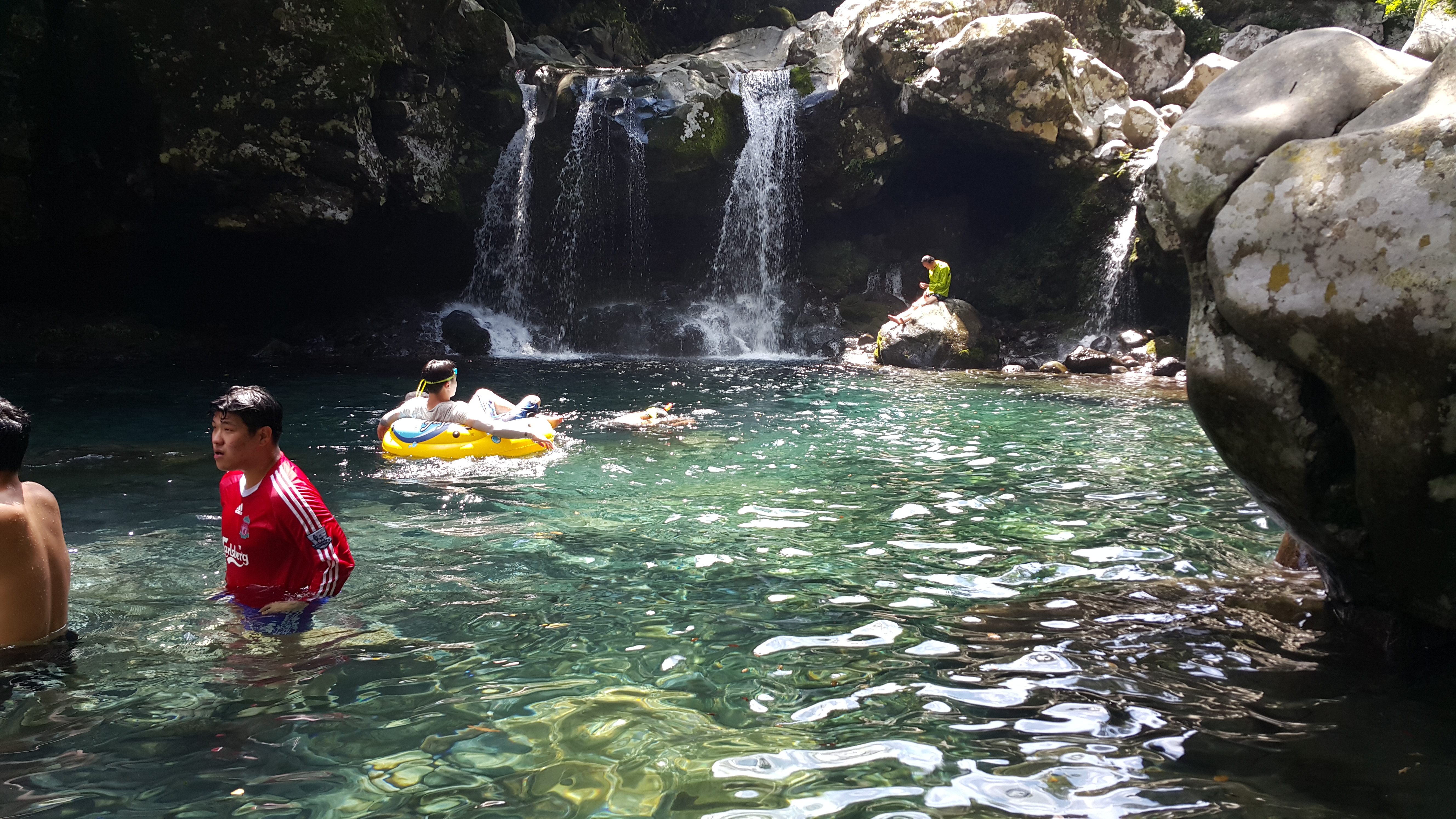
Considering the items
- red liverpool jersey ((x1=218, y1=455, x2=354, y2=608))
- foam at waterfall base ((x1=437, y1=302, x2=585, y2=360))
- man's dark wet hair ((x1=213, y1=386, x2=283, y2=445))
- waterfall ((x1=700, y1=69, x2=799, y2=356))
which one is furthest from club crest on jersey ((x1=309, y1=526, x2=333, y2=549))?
waterfall ((x1=700, y1=69, x2=799, y2=356))

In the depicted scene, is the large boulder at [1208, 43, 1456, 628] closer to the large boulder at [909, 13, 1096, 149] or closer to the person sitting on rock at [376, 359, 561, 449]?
A: the person sitting on rock at [376, 359, 561, 449]

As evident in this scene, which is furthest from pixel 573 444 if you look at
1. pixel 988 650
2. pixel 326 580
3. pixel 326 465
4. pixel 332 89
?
pixel 332 89

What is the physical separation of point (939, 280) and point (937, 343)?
1750 mm

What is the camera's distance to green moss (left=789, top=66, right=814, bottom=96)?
22281mm

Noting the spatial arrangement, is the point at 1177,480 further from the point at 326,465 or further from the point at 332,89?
the point at 332,89

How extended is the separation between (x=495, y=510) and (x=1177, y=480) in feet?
18.6

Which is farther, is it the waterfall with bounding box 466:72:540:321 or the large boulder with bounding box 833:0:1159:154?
the waterfall with bounding box 466:72:540:321

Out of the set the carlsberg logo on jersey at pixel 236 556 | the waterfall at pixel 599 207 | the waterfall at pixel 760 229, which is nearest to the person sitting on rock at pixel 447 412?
the carlsberg logo on jersey at pixel 236 556

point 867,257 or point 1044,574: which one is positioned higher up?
point 867,257

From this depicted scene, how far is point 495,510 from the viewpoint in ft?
23.0

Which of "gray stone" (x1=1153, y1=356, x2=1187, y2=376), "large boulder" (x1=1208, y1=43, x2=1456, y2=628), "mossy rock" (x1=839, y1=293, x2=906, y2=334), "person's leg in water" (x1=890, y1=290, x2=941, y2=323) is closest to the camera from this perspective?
"large boulder" (x1=1208, y1=43, x2=1456, y2=628)

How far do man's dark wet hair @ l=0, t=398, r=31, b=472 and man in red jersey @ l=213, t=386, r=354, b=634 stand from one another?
65 centimetres

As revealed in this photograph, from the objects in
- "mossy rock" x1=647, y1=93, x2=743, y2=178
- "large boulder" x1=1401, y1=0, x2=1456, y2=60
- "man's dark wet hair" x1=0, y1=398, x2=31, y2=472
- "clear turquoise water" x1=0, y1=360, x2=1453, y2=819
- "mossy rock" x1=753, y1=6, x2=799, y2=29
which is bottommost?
"clear turquoise water" x1=0, y1=360, x2=1453, y2=819

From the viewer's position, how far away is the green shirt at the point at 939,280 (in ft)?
62.5
